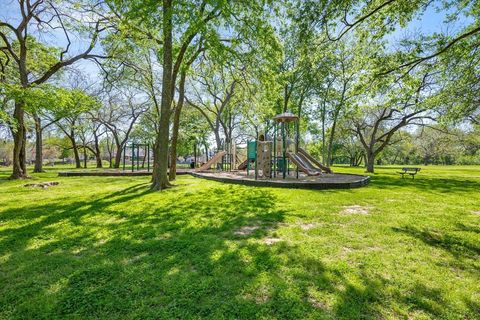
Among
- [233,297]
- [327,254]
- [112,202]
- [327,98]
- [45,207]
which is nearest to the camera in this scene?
[233,297]

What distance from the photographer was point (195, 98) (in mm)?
28203

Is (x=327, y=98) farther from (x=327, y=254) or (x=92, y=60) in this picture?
(x=327, y=254)

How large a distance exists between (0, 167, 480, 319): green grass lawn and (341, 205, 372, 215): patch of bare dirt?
0.10m

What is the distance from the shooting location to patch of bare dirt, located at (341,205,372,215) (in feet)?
18.7

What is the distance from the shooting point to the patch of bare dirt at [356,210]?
5.71 metres

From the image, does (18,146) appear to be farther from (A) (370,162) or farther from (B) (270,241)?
(A) (370,162)

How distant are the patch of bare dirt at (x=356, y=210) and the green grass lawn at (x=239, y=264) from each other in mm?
98

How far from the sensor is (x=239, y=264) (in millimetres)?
3018

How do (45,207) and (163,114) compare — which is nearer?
(45,207)

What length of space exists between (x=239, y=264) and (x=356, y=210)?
13.3 feet

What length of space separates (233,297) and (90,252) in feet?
7.40

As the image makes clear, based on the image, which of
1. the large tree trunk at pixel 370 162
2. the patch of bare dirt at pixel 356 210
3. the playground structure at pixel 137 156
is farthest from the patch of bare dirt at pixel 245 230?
the large tree trunk at pixel 370 162

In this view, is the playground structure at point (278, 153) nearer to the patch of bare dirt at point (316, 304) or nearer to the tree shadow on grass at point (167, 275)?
the tree shadow on grass at point (167, 275)

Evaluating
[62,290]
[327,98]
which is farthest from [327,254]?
[327,98]
